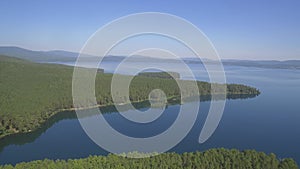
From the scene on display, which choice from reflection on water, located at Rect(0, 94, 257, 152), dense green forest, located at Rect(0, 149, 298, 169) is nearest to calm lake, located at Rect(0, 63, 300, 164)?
reflection on water, located at Rect(0, 94, 257, 152)

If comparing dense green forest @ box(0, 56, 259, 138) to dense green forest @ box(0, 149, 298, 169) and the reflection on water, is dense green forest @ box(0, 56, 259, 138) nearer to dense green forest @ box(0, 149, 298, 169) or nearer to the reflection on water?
the reflection on water

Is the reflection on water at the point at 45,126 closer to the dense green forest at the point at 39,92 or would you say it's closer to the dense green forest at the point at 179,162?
the dense green forest at the point at 39,92

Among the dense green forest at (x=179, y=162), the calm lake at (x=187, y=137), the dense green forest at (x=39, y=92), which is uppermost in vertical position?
the dense green forest at (x=39, y=92)

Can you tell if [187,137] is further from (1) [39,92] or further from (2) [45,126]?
(1) [39,92]

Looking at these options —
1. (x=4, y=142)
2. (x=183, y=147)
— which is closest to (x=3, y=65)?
(x=4, y=142)

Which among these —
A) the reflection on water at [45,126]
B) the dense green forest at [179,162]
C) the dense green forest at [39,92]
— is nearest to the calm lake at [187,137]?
the reflection on water at [45,126]

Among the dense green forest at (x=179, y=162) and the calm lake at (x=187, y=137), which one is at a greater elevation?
the dense green forest at (x=179, y=162)

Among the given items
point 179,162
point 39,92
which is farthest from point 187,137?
point 39,92
